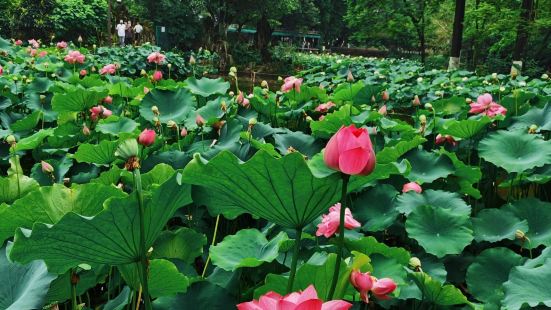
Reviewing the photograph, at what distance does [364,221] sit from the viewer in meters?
1.17

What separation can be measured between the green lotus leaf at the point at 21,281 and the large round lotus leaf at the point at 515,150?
114cm

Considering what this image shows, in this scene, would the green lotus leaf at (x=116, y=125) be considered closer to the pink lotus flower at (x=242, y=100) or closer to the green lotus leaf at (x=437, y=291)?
the pink lotus flower at (x=242, y=100)

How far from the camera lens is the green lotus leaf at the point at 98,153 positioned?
→ 1291 mm

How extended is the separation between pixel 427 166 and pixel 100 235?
3.29 feet

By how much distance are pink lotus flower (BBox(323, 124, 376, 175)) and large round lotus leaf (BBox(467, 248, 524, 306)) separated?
60 cm

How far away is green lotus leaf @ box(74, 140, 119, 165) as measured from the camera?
4.24 ft

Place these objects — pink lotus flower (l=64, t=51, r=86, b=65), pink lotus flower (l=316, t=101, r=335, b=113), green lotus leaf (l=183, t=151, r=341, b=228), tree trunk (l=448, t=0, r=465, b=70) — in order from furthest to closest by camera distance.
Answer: tree trunk (l=448, t=0, r=465, b=70) < pink lotus flower (l=64, t=51, r=86, b=65) < pink lotus flower (l=316, t=101, r=335, b=113) < green lotus leaf (l=183, t=151, r=341, b=228)

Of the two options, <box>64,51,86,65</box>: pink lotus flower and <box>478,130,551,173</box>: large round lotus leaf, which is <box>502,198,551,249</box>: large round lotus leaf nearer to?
<box>478,130,551,173</box>: large round lotus leaf

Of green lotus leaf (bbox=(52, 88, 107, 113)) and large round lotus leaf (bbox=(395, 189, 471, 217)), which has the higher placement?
green lotus leaf (bbox=(52, 88, 107, 113))

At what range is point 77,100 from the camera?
1914 millimetres

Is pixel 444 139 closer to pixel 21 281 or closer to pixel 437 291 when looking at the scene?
pixel 437 291

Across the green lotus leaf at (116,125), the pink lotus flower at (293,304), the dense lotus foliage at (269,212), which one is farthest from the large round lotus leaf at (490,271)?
the green lotus leaf at (116,125)

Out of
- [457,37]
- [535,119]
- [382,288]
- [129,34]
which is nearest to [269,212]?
[382,288]

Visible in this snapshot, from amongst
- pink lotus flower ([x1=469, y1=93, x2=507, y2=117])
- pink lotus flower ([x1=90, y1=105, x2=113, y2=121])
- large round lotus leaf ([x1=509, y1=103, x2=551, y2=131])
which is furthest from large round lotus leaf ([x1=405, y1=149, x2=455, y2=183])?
pink lotus flower ([x1=90, y1=105, x2=113, y2=121])
